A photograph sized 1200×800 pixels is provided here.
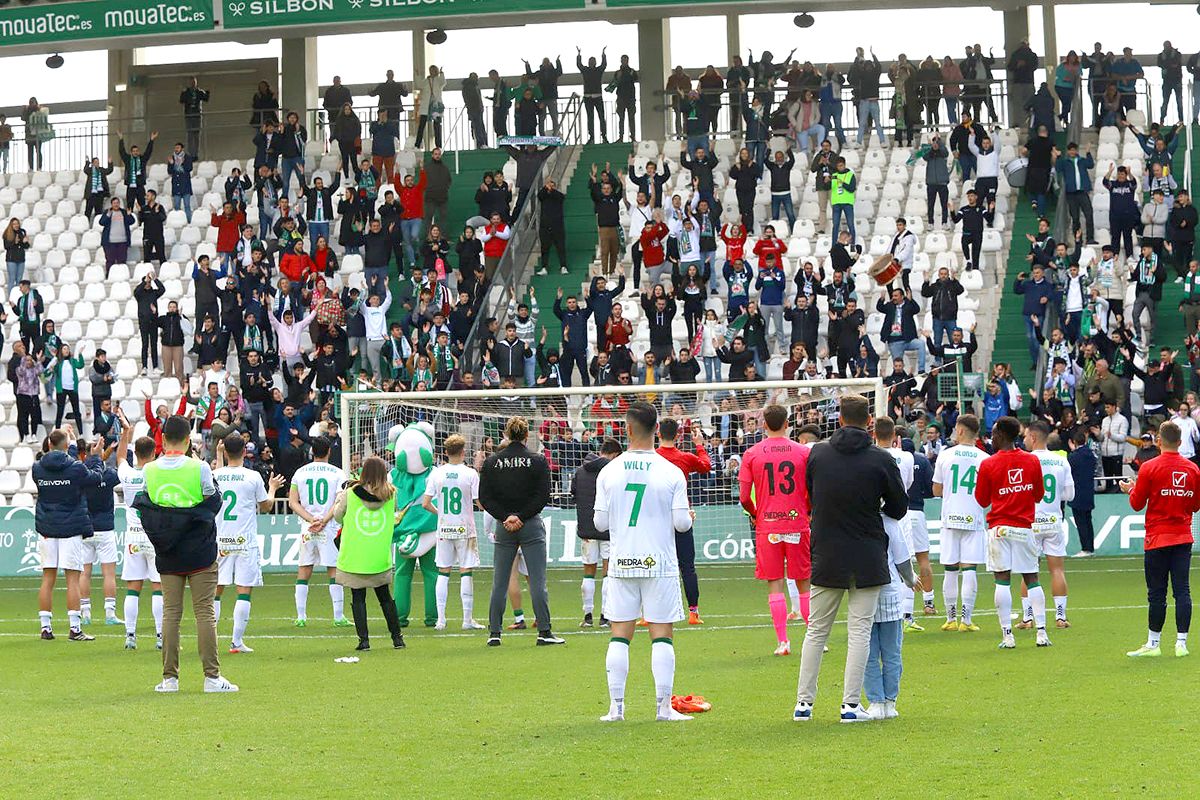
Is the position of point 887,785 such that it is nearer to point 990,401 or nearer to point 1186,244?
point 990,401

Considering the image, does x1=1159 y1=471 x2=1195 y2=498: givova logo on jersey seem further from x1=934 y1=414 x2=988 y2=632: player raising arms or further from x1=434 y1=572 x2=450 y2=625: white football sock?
x1=434 y1=572 x2=450 y2=625: white football sock

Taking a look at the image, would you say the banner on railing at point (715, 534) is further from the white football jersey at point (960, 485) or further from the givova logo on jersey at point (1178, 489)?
the givova logo on jersey at point (1178, 489)

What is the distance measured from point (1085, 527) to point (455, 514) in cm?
1184

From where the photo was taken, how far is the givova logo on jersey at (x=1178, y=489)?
14.4m

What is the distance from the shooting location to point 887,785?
8.98 m

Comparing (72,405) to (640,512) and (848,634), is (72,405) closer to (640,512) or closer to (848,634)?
(640,512)

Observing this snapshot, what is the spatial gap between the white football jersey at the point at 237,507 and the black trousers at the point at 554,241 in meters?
17.9

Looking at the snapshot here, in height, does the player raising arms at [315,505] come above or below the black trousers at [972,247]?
below

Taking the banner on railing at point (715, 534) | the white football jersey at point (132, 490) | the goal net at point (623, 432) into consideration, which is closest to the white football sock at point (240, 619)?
the white football jersey at point (132, 490)

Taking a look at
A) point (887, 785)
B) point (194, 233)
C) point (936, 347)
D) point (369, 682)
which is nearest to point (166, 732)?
point (369, 682)

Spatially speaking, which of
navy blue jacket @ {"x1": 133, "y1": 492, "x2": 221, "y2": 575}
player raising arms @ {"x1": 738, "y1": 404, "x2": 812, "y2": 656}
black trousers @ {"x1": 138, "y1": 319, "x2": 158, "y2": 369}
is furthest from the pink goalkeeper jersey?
black trousers @ {"x1": 138, "y1": 319, "x2": 158, "y2": 369}

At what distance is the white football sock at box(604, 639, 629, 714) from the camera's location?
11336 millimetres

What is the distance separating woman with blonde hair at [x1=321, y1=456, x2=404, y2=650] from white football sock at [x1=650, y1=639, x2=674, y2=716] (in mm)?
5641

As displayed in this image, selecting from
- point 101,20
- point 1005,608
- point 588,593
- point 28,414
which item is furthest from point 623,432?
point 101,20
